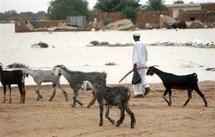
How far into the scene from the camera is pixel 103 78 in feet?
49.9

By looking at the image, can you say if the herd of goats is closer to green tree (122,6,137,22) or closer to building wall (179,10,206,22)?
building wall (179,10,206,22)

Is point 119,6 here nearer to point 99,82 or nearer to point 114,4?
point 114,4

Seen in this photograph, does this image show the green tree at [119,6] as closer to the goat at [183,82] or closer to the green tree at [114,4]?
the green tree at [114,4]

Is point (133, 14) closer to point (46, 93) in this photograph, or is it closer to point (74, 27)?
point (74, 27)

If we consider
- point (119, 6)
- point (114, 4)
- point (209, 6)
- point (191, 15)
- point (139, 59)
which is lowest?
point (139, 59)

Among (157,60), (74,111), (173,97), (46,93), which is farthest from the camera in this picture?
(157,60)

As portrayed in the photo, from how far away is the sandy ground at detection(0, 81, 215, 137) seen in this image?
11.2 metres

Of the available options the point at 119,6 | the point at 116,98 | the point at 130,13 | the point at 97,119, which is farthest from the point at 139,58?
the point at 119,6

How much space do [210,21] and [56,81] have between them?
81.9 m

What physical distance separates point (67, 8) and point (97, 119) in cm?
9549

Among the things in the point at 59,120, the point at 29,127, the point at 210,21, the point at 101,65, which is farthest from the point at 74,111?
the point at 210,21

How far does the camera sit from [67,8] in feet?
351

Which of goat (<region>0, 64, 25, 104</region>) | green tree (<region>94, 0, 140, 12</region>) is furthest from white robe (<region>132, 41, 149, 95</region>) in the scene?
green tree (<region>94, 0, 140, 12</region>)

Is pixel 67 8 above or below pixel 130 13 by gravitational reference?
above
